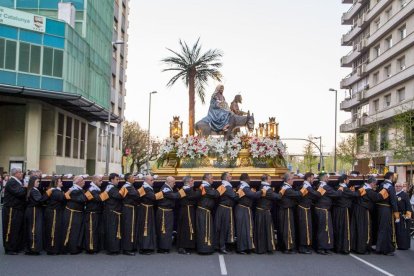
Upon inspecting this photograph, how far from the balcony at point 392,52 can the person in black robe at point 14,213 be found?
38115 millimetres

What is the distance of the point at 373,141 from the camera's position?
52406 mm

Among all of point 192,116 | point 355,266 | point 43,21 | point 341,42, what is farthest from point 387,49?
point 355,266

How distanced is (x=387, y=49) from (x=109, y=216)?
4290cm

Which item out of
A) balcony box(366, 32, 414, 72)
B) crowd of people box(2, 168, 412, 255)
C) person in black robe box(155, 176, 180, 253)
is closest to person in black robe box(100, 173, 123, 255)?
crowd of people box(2, 168, 412, 255)

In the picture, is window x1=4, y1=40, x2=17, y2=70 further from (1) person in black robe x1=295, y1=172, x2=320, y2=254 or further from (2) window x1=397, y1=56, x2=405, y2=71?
(2) window x1=397, y1=56, x2=405, y2=71

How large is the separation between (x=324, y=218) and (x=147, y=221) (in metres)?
4.21

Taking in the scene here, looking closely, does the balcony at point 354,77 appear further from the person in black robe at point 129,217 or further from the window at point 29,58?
the person in black robe at point 129,217

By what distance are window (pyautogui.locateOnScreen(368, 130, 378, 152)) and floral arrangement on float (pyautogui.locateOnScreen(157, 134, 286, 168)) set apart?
34498 millimetres

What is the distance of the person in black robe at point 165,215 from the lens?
13539mm

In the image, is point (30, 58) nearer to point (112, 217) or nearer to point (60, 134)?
point (60, 134)

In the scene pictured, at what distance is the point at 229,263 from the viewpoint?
12219mm

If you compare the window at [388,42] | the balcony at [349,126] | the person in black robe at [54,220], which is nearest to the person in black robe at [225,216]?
the person in black robe at [54,220]

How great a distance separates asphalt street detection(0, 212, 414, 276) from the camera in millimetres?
11125

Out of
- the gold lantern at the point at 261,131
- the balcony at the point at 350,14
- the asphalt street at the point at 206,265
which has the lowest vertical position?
the asphalt street at the point at 206,265
